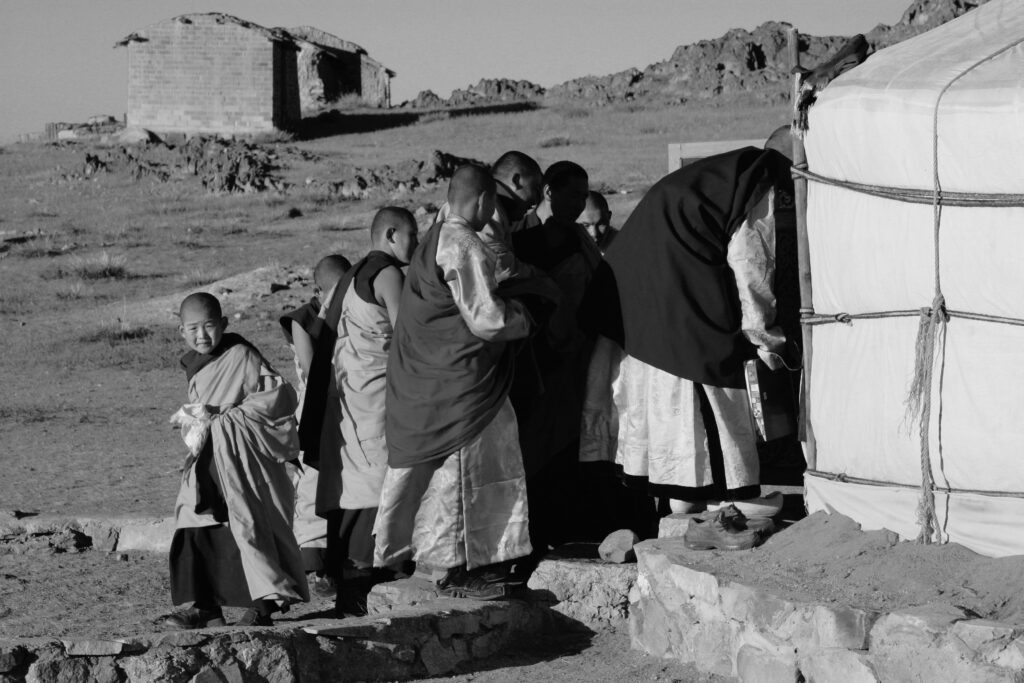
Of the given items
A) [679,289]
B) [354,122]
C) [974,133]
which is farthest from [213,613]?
[354,122]

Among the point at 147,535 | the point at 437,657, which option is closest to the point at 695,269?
the point at 437,657

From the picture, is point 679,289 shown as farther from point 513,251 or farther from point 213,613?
point 213,613

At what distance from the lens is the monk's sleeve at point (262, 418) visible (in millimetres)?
5176

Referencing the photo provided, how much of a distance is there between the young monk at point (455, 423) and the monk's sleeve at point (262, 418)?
0.53m

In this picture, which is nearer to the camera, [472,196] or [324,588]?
[472,196]

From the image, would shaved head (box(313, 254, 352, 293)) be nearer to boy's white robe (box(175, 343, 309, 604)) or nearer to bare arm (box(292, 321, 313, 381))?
bare arm (box(292, 321, 313, 381))

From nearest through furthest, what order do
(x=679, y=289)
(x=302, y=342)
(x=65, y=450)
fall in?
(x=679, y=289), (x=302, y=342), (x=65, y=450)

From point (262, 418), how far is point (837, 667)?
2.38 meters

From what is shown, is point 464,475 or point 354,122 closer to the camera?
point 464,475

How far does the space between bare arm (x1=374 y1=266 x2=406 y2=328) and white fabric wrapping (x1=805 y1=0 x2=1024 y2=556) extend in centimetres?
157

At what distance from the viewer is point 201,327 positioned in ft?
16.8

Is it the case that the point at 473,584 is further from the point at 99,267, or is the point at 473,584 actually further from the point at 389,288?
the point at 99,267

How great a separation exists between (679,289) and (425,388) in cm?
94

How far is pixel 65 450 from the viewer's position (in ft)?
30.5
